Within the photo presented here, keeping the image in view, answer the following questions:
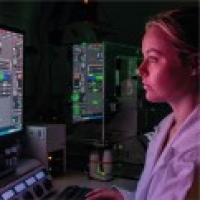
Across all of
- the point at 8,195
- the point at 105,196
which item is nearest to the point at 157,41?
the point at 105,196

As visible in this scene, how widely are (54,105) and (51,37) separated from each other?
41cm

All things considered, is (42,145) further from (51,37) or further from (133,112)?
(51,37)

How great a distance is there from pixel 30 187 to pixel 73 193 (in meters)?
0.17

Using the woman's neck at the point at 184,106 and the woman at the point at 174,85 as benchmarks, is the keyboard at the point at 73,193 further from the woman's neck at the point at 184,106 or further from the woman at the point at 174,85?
the woman's neck at the point at 184,106

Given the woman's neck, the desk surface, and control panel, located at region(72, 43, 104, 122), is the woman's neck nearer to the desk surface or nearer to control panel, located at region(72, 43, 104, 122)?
the desk surface

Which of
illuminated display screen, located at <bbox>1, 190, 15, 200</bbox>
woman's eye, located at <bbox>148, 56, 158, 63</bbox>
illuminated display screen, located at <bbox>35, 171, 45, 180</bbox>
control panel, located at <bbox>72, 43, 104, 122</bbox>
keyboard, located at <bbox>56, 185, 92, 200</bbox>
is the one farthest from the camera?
control panel, located at <bbox>72, 43, 104, 122</bbox>

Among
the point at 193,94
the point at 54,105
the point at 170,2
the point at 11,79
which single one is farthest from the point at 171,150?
the point at 170,2

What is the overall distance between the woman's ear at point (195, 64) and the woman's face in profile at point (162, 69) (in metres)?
0.01

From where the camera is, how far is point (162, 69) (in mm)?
1140

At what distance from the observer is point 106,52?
2201 mm

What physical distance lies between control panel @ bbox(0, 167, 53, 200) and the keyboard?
74mm

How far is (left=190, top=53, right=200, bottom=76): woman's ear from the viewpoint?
3.66ft

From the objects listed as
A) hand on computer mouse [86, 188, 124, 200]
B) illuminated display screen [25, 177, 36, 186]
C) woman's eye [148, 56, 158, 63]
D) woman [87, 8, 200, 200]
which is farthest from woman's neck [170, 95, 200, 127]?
illuminated display screen [25, 177, 36, 186]

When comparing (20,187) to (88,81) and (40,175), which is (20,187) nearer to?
(40,175)
